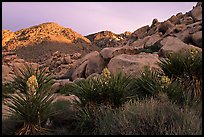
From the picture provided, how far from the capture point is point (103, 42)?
71125mm

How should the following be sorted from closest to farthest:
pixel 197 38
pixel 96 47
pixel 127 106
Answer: pixel 127 106
pixel 197 38
pixel 96 47

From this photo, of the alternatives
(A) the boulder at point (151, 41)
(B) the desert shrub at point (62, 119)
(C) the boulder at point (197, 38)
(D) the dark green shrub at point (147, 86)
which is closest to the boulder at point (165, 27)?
(A) the boulder at point (151, 41)

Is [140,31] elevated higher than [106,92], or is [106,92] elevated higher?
[140,31]

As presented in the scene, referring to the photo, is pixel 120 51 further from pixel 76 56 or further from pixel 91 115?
pixel 76 56

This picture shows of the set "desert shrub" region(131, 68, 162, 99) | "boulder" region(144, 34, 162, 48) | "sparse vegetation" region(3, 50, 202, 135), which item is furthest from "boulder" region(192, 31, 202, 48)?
"desert shrub" region(131, 68, 162, 99)

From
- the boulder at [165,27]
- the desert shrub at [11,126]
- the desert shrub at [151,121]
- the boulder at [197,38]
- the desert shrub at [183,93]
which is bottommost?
the desert shrub at [11,126]

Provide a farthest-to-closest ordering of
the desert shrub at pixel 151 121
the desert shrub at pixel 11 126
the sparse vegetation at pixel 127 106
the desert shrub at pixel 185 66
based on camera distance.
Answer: the desert shrub at pixel 185 66
the desert shrub at pixel 11 126
the sparse vegetation at pixel 127 106
the desert shrub at pixel 151 121

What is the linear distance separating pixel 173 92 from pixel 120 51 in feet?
43.1

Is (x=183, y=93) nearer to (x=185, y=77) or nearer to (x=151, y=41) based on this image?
(x=185, y=77)

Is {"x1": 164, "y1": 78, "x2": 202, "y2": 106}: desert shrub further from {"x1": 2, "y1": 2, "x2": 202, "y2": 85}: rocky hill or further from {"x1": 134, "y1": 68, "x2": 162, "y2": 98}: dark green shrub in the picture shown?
{"x1": 2, "y1": 2, "x2": 202, "y2": 85}: rocky hill

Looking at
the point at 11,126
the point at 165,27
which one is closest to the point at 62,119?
the point at 11,126

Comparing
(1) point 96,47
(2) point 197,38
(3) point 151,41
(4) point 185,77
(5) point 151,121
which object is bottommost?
(5) point 151,121

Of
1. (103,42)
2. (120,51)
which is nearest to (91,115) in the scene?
(120,51)

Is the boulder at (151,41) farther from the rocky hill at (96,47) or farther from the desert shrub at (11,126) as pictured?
the desert shrub at (11,126)
